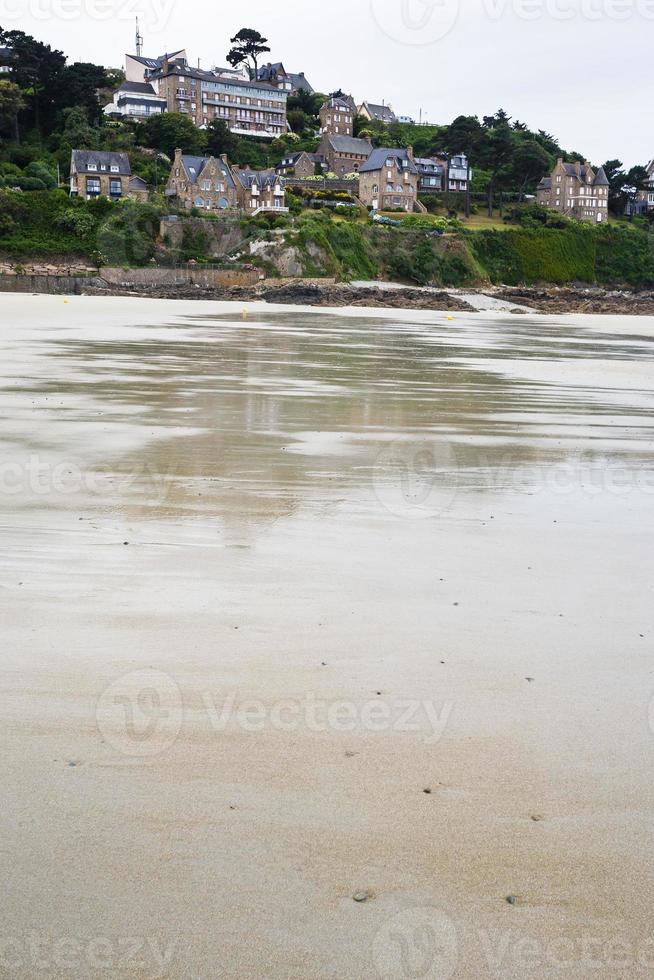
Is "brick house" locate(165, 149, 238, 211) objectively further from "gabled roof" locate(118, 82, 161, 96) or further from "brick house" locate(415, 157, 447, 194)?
"gabled roof" locate(118, 82, 161, 96)

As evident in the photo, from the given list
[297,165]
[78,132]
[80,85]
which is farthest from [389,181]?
[80,85]

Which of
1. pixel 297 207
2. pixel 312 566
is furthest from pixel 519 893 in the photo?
pixel 297 207

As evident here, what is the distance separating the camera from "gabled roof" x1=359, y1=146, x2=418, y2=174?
89938 millimetres

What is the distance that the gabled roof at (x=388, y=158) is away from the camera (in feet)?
295

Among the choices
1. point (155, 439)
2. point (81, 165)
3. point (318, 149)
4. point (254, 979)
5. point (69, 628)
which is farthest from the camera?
point (318, 149)

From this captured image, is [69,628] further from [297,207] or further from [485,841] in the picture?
[297,207]

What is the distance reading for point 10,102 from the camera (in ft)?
263

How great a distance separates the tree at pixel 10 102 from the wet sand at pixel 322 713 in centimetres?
8314

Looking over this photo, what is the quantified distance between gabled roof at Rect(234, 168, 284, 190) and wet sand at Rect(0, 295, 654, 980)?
7594 centimetres

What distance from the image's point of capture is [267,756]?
3182 millimetres

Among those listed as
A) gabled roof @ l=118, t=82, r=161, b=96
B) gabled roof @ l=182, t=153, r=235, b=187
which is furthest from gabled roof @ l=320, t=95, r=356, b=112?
gabled roof @ l=182, t=153, r=235, b=187

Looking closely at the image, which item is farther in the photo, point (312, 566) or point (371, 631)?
point (312, 566)

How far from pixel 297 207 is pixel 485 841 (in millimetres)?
80941

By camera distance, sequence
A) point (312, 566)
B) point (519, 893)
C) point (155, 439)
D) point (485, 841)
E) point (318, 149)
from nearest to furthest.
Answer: point (519, 893) < point (485, 841) < point (312, 566) < point (155, 439) < point (318, 149)
